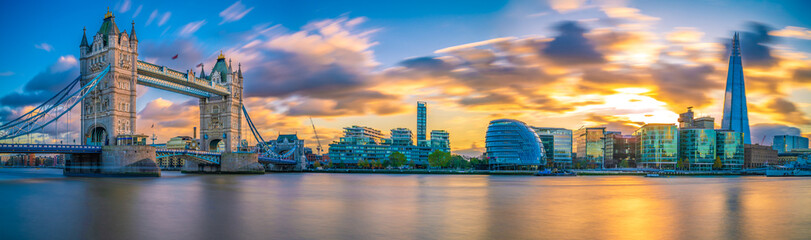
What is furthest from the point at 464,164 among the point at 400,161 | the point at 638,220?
the point at 638,220

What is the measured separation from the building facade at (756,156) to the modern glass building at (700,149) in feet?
113

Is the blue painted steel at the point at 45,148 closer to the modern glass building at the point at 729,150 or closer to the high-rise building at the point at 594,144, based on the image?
the high-rise building at the point at 594,144

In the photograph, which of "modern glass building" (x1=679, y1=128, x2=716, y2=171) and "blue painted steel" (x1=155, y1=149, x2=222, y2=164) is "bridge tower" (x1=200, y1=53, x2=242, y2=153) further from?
"modern glass building" (x1=679, y1=128, x2=716, y2=171)

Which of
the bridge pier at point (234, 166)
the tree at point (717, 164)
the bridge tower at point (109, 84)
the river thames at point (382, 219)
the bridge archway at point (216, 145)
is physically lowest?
the tree at point (717, 164)

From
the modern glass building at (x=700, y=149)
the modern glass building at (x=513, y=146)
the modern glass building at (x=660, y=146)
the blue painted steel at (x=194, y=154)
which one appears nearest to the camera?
the blue painted steel at (x=194, y=154)

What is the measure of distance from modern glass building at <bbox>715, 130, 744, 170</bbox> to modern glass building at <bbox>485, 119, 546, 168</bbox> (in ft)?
218

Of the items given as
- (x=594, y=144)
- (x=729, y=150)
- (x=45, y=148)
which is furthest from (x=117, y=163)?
(x=729, y=150)

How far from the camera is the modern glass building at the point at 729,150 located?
164500 millimetres

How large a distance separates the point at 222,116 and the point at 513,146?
8053cm

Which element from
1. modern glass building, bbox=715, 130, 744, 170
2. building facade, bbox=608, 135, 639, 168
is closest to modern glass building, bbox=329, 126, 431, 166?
building facade, bbox=608, 135, 639, 168

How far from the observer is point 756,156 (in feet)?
626

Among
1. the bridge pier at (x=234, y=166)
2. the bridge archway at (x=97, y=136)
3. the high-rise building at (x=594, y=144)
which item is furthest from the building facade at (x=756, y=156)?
the bridge archway at (x=97, y=136)

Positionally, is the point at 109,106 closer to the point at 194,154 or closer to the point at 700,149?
the point at 194,154

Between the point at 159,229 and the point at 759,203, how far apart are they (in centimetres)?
3691
